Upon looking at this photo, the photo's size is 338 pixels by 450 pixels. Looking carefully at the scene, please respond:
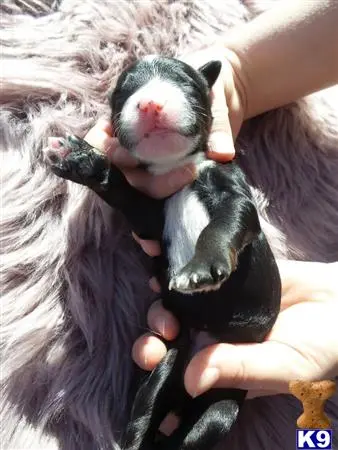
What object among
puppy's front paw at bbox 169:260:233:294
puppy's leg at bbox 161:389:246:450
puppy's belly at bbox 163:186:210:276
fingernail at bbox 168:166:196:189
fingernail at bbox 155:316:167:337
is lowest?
puppy's leg at bbox 161:389:246:450

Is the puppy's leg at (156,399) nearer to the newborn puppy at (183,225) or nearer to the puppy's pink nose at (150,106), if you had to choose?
the newborn puppy at (183,225)

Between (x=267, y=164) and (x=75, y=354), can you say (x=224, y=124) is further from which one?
(x=75, y=354)

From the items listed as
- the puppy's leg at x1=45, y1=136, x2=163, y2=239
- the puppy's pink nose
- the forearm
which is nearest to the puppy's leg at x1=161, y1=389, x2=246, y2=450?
the puppy's leg at x1=45, y1=136, x2=163, y2=239

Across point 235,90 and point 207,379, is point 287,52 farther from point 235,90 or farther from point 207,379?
point 207,379

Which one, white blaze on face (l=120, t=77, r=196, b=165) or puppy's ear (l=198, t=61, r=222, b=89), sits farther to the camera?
puppy's ear (l=198, t=61, r=222, b=89)

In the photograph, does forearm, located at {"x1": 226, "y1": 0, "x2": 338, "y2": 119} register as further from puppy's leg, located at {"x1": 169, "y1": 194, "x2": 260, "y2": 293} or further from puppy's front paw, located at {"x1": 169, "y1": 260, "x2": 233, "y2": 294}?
puppy's front paw, located at {"x1": 169, "y1": 260, "x2": 233, "y2": 294}

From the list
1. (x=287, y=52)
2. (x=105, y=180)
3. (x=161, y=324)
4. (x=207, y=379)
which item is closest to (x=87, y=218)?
(x=105, y=180)
